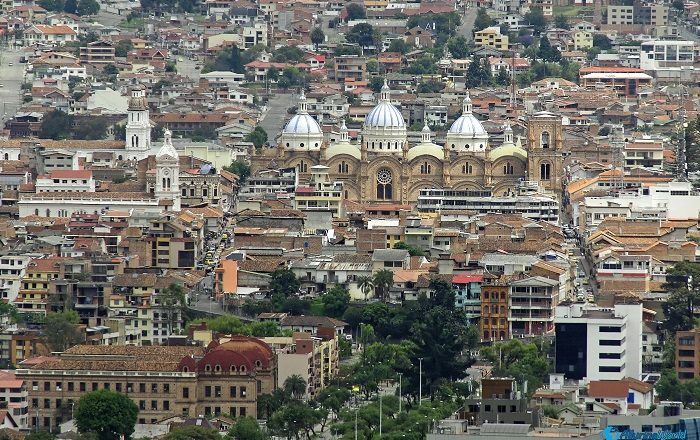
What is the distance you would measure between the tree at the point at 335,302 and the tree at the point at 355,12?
82301 mm

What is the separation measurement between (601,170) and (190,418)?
47.6 m

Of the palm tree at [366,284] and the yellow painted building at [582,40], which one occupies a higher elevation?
the yellow painted building at [582,40]

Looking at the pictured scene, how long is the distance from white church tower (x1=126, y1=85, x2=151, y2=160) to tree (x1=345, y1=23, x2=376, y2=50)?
42.0 m

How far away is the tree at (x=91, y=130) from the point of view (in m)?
146

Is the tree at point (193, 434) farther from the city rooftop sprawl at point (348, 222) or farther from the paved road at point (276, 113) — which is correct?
the paved road at point (276, 113)

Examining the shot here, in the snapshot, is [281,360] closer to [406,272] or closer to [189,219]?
[406,272]

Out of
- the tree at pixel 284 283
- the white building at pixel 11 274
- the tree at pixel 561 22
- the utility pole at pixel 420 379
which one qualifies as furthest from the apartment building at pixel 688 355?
the tree at pixel 561 22

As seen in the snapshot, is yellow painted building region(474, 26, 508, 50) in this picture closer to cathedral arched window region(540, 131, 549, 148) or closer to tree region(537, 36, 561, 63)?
tree region(537, 36, 561, 63)

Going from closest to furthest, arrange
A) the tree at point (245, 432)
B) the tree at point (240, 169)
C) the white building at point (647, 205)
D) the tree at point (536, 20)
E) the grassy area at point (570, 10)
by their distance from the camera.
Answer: the tree at point (245, 432), the white building at point (647, 205), the tree at point (240, 169), the tree at point (536, 20), the grassy area at point (570, 10)

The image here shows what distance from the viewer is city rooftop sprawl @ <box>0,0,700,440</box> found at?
87.4 metres

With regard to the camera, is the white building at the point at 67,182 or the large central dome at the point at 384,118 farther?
the large central dome at the point at 384,118

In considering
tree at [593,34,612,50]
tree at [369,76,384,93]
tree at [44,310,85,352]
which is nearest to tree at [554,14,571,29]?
tree at [593,34,612,50]

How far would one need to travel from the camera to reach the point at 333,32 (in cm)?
18312


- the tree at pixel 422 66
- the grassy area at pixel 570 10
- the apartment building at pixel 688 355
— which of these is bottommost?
the apartment building at pixel 688 355
